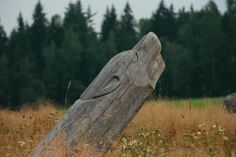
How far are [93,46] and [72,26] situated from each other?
28.5 ft

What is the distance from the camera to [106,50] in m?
63.5

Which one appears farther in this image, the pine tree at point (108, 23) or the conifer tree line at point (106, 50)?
the pine tree at point (108, 23)

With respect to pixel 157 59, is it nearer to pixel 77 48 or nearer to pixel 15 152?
pixel 15 152

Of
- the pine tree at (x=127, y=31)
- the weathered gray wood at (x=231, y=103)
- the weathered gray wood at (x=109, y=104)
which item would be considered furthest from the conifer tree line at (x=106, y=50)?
the weathered gray wood at (x=109, y=104)

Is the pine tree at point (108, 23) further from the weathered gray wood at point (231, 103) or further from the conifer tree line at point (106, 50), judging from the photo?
the weathered gray wood at point (231, 103)

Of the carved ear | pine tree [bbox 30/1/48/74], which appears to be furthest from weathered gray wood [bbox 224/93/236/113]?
pine tree [bbox 30/1/48/74]

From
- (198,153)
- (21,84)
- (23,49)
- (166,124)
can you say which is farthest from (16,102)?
(198,153)

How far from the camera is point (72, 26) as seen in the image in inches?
2842

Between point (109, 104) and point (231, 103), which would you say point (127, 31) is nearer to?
point (231, 103)

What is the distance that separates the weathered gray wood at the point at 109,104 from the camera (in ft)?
22.3

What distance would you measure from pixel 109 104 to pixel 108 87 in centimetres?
25

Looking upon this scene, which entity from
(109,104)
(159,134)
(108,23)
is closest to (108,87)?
(109,104)

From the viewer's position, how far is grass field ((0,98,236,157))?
7.12 metres

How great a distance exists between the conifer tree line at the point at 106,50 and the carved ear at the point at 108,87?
41.4 metres
